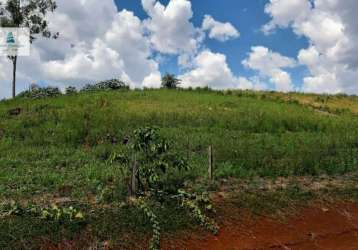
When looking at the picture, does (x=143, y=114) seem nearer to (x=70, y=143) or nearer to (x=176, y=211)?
(x=70, y=143)

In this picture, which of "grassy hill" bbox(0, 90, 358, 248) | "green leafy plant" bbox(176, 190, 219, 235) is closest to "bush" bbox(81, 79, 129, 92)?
"grassy hill" bbox(0, 90, 358, 248)

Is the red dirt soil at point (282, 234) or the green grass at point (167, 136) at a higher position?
the green grass at point (167, 136)

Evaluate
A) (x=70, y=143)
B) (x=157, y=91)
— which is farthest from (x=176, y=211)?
(x=157, y=91)

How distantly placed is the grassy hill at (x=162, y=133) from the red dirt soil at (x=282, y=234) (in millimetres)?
1835

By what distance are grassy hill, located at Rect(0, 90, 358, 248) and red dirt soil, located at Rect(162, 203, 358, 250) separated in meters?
1.83

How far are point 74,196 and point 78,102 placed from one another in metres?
15.5

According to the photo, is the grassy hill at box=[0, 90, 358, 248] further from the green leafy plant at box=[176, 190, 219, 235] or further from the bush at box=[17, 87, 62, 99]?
the bush at box=[17, 87, 62, 99]

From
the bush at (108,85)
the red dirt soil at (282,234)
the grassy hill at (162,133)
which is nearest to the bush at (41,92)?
the bush at (108,85)

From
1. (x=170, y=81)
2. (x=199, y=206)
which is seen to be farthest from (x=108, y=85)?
(x=199, y=206)

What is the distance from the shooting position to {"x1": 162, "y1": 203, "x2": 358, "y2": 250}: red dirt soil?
7137 mm

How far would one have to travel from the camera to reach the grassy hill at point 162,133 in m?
9.47

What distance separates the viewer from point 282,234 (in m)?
7.71

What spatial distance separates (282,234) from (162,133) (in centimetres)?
834

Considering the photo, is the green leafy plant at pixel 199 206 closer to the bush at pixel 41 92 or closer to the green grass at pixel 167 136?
the green grass at pixel 167 136
